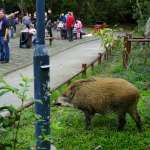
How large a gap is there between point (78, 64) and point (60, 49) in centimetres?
642

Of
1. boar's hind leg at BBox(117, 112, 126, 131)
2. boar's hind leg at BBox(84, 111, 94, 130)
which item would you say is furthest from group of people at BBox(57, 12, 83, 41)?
boar's hind leg at BBox(117, 112, 126, 131)

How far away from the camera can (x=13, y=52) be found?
23781mm

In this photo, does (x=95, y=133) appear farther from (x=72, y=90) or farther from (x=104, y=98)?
(x=72, y=90)

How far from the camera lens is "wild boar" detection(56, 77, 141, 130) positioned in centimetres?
814

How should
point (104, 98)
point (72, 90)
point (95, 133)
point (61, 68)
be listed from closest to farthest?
point (104, 98)
point (95, 133)
point (72, 90)
point (61, 68)

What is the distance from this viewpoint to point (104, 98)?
8.20 meters

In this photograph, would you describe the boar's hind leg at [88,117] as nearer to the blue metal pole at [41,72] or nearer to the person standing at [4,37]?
the blue metal pole at [41,72]

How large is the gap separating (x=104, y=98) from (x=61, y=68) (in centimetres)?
1011

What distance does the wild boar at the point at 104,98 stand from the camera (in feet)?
26.7

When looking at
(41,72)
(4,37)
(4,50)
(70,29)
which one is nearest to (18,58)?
(4,50)

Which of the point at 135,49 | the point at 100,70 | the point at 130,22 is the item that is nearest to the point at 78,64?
the point at 135,49

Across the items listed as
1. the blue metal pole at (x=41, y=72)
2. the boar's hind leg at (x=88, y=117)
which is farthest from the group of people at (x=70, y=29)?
the blue metal pole at (x=41, y=72)

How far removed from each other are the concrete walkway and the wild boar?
2.43m

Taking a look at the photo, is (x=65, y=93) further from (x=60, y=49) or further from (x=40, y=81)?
(x=60, y=49)
